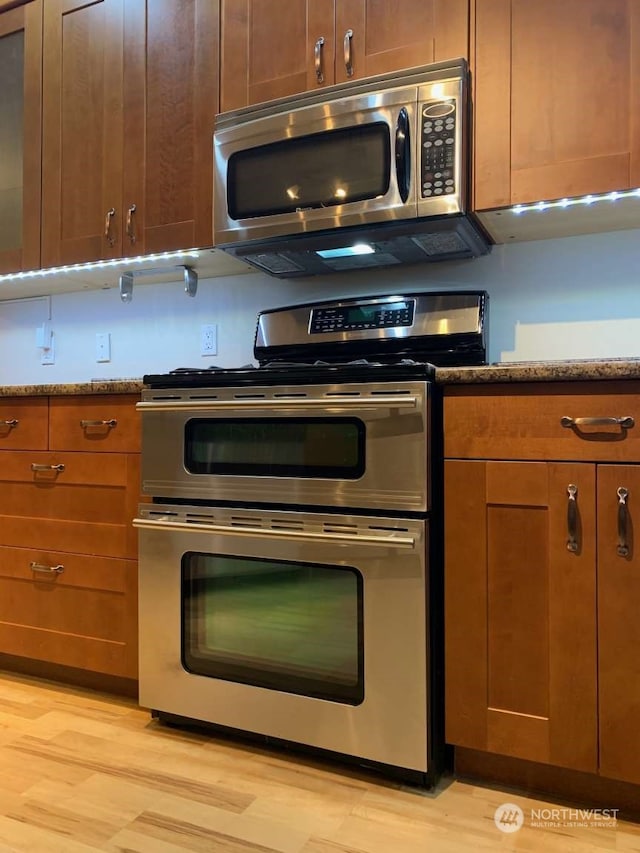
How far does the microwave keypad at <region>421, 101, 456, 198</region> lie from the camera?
1463mm

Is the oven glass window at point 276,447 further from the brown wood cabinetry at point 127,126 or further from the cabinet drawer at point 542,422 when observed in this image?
the brown wood cabinetry at point 127,126

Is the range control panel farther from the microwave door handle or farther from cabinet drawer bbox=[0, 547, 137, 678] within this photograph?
cabinet drawer bbox=[0, 547, 137, 678]

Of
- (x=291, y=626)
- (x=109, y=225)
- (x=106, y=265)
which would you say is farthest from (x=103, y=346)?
(x=291, y=626)

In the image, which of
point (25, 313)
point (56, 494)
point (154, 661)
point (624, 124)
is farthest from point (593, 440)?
point (25, 313)

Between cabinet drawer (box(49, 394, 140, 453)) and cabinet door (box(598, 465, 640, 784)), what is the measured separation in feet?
3.76

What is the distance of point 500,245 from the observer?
1.76 meters

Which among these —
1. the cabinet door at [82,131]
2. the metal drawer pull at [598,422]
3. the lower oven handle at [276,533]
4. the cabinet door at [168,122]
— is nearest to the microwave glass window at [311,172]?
the cabinet door at [168,122]

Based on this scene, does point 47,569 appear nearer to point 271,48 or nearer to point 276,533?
point 276,533

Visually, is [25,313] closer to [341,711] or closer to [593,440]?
[341,711]

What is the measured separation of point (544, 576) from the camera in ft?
3.94

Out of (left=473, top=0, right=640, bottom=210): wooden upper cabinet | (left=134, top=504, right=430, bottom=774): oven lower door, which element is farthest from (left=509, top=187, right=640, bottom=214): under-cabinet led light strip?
(left=134, top=504, right=430, bottom=774): oven lower door

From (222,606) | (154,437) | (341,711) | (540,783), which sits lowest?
(540,783)

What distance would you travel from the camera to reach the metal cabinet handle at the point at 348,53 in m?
1.59

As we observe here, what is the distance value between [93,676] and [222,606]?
1.89 ft
